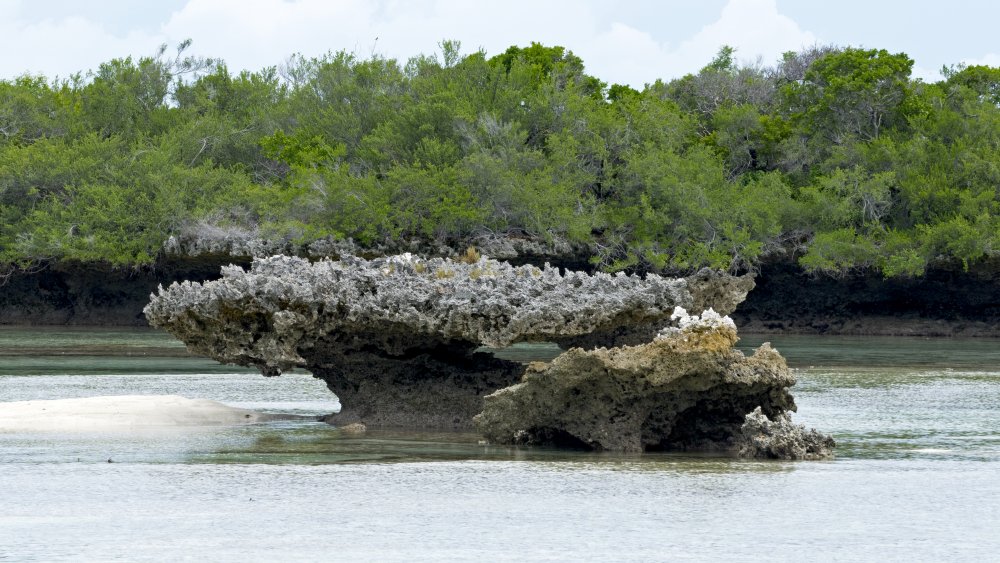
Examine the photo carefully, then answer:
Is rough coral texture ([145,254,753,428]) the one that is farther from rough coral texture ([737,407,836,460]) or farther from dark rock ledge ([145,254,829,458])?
rough coral texture ([737,407,836,460])

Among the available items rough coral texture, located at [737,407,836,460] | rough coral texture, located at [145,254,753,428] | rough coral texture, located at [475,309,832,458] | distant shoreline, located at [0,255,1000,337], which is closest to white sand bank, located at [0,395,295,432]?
rough coral texture, located at [145,254,753,428]

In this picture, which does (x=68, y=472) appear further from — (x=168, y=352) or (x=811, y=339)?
(x=811, y=339)

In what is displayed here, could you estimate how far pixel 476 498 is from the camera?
1205 cm

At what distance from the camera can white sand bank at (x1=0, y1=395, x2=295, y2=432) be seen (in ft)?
56.5

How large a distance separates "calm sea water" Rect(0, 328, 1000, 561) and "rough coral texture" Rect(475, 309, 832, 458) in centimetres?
42

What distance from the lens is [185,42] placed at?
193 ft

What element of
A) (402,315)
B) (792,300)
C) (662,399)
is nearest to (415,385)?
(402,315)

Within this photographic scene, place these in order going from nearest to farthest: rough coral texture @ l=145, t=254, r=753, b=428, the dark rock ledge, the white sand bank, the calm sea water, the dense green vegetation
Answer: the calm sea water
the dark rock ledge
rough coral texture @ l=145, t=254, r=753, b=428
the white sand bank
the dense green vegetation

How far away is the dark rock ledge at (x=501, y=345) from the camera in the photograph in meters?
14.6

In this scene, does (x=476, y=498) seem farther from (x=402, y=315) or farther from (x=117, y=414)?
(x=117, y=414)

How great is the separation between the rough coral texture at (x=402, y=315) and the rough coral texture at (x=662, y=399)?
1081 mm

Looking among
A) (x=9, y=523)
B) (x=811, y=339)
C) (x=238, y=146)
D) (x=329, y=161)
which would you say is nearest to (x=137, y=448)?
(x=9, y=523)

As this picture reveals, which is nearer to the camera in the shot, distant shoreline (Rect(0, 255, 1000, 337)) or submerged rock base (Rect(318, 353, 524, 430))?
submerged rock base (Rect(318, 353, 524, 430))

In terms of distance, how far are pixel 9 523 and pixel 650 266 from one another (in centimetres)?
3718
